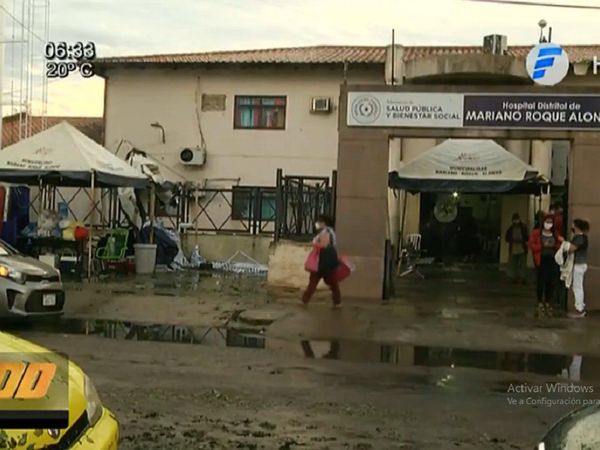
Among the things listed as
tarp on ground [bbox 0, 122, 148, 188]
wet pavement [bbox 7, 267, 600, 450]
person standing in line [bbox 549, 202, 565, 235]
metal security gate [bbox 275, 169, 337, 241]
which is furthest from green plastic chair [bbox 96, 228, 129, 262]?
person standing in line [bbox 549, 202, 565, 235]

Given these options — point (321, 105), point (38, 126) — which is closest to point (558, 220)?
point (321, 105)

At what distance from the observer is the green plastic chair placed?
18986 millimetres

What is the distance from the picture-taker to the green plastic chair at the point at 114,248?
18986 mm

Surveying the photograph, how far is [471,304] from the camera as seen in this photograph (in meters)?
15.4

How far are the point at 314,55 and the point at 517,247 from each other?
12.7 m

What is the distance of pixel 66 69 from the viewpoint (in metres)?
28.7

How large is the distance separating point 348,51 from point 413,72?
1434cm

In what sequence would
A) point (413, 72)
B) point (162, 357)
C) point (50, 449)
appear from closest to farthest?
1. point (50, 449)
2. point (162, 357)
3. point (413, 72)

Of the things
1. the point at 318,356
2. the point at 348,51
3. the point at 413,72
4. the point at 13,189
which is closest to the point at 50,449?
the point at 318,356

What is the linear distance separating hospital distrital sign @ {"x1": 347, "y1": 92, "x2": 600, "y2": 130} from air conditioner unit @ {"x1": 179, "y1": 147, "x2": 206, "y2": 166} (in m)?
12.2

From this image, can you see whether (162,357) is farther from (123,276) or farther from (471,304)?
(123,276)

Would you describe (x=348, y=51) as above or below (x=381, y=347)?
above

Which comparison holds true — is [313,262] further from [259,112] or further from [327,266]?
[259,112]

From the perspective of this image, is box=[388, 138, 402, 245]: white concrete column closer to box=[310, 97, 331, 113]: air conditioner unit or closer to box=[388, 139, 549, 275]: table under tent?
box=[388, 139, 549, 275]: table under tent
